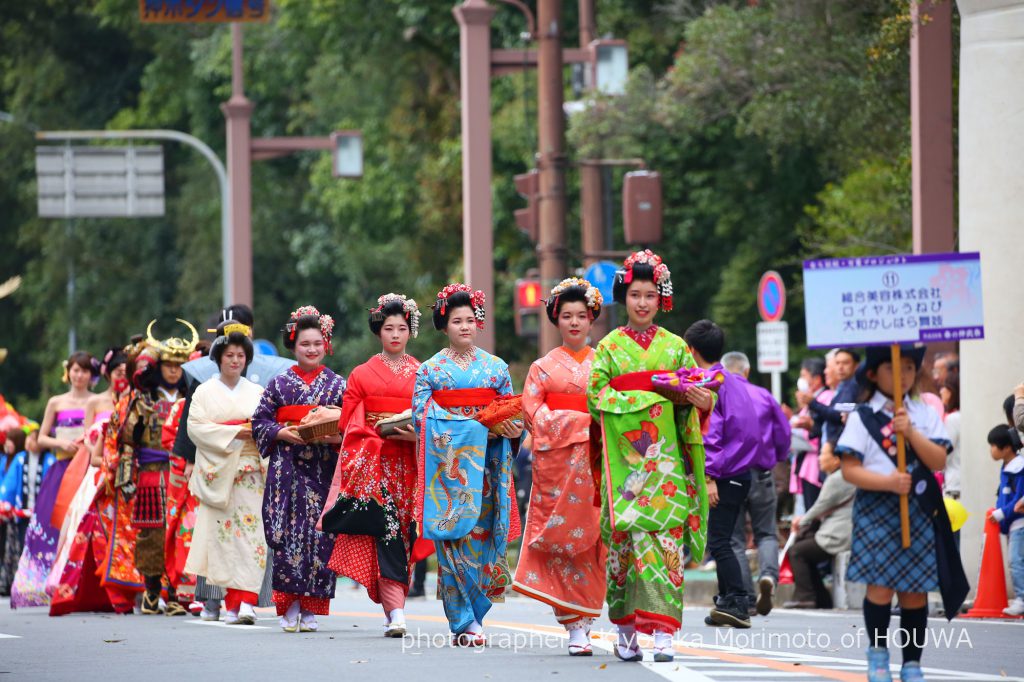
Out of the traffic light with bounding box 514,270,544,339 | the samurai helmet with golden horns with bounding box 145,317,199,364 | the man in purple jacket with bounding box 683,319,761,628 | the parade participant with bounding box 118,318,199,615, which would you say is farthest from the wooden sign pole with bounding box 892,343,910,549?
the traffic light with bounding box 514,270,544,339

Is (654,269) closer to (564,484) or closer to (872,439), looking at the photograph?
(564,484)

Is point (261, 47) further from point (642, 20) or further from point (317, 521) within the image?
point (317, 521)

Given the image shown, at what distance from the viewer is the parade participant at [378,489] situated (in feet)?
38.2

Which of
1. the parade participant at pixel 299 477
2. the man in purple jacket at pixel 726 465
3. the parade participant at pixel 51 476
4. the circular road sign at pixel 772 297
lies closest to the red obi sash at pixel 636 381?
the man in purple jacket at pixel 726 465

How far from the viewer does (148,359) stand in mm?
14164

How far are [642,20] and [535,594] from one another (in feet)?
77.9

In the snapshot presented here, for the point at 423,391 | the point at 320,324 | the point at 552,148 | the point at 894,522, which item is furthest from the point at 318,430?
the point at 552,148

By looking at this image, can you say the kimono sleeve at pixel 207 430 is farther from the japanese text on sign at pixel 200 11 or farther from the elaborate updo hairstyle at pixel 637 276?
the japanese text on sign at pixel 200 11

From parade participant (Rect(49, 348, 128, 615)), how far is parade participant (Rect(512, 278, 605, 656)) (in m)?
4.69

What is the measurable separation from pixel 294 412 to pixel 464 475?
1.91 meters

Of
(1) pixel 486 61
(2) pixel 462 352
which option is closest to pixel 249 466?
(2) pixel 462 352

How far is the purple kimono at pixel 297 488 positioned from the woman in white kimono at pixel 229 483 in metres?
0.67

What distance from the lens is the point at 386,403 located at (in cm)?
1173

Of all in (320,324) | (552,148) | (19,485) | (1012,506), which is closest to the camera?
(320,324)
